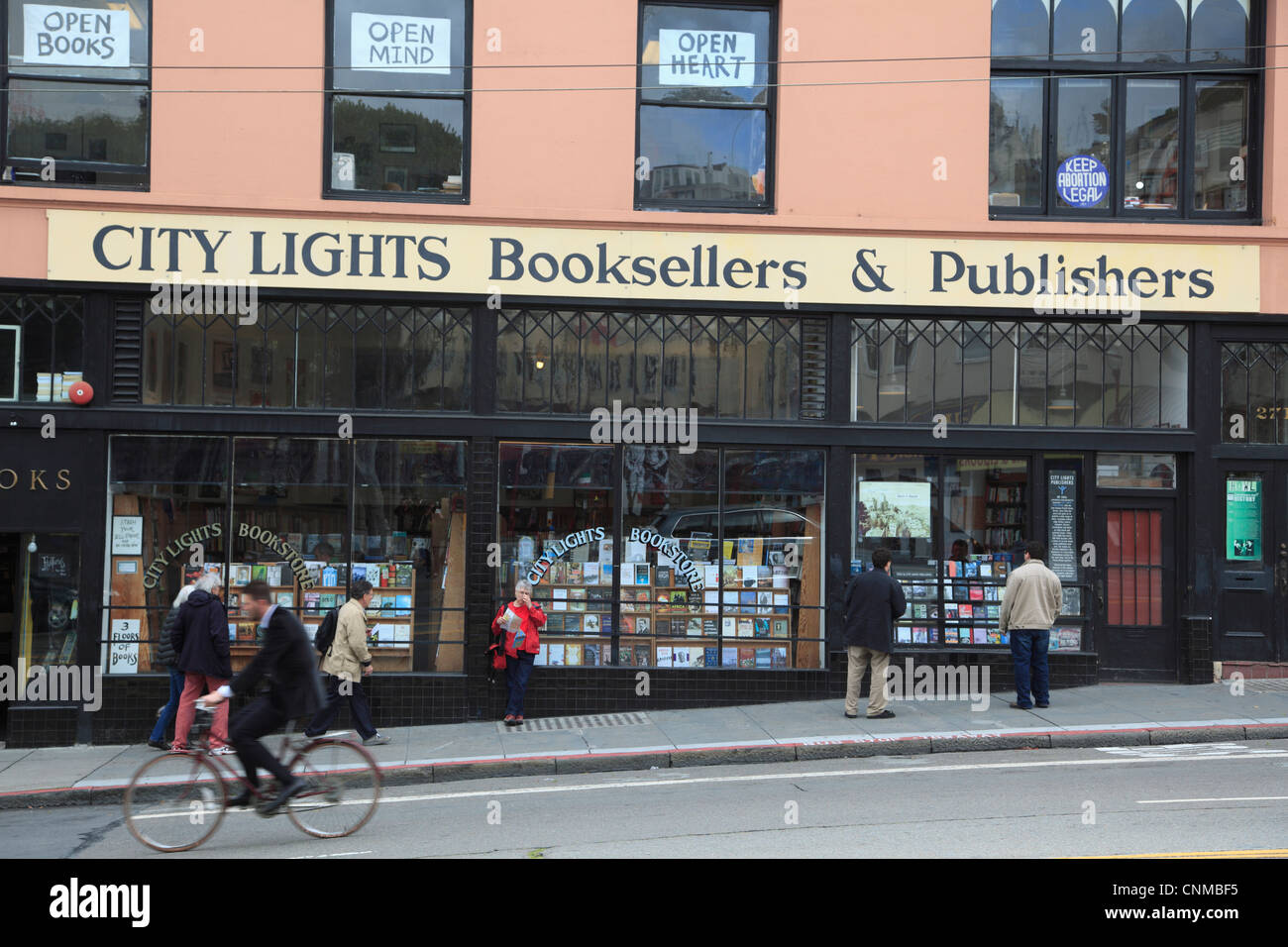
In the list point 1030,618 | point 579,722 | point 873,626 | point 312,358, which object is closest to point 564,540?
point 579,722

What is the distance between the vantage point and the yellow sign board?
42.7 feet

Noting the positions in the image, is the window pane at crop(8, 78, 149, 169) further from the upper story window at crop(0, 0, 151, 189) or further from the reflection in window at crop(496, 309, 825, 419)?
the reflection in window at crop(496, 309, 825, 419)

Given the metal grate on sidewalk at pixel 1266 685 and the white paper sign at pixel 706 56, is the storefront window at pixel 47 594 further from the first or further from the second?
the metal grate on sidewalk at pixel 1266 685

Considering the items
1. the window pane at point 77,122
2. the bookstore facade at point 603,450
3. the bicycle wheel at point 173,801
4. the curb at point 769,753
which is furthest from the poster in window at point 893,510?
the window pane at point 77,122

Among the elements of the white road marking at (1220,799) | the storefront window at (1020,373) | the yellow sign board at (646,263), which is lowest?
the white road marking at (1220,799)

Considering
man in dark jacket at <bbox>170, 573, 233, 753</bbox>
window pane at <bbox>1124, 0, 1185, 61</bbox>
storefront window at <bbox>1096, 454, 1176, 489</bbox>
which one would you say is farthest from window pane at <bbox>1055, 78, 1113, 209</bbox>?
man in dark jacket at <bbox>170, 573, 233, 753</bbox>

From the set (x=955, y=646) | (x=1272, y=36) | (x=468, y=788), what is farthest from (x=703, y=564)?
(x=1272, y=36)

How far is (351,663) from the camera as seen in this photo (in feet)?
39.0

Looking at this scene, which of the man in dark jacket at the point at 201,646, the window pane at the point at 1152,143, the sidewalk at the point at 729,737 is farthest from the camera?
the window pane at the point at 1152,143

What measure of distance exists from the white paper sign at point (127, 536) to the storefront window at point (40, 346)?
4.96 feet

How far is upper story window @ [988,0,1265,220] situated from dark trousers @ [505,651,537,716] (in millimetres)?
7828

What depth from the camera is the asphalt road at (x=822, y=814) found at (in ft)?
25.0

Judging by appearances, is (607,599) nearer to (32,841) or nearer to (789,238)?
(789,238)

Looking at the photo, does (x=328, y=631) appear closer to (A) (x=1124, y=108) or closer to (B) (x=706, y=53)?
(B) (x=706, y=53)
